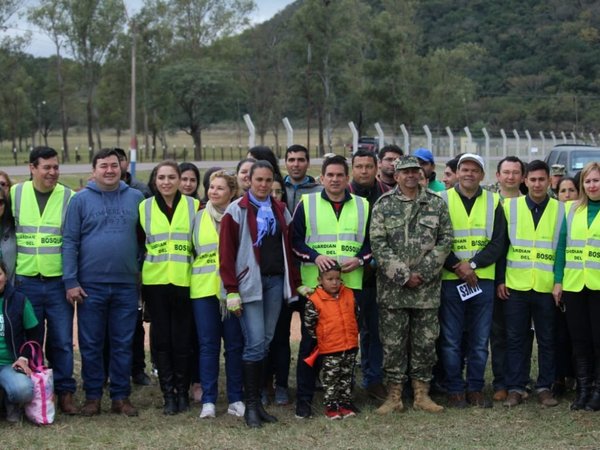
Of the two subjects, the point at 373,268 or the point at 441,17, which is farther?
the point at 441,17

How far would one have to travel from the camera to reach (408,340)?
686cm

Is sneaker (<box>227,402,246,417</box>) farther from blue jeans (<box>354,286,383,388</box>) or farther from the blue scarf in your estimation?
the blue scarf

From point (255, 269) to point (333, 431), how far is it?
1.32m

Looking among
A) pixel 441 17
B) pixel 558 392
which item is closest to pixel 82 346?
pixel 558 392

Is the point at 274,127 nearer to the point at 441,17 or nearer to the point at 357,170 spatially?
the point at 441,17

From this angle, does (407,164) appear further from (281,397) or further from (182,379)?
(182,379)

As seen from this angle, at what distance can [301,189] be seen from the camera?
770 centimetres

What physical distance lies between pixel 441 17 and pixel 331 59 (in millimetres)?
39316

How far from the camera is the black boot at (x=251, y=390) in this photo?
21.2ft

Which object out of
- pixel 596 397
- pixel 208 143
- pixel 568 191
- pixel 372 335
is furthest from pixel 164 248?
pixel 208 143

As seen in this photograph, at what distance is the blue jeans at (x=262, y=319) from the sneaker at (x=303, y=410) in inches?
18.4

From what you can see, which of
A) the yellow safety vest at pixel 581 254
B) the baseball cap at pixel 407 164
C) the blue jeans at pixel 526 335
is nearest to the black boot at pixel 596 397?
the blue jeans at pixel 526 335

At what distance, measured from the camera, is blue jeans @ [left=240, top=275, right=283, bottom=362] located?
21.4 feet

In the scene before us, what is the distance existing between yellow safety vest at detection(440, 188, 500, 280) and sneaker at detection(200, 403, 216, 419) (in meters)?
2.09
